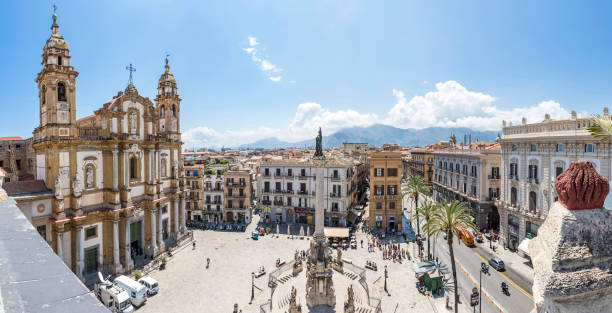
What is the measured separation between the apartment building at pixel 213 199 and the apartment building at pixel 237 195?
3.00 ft

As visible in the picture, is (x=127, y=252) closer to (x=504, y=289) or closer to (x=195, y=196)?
(x=195, y=196)

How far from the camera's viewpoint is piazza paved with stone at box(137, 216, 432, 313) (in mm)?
22688

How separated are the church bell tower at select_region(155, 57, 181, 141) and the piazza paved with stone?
1568 cm

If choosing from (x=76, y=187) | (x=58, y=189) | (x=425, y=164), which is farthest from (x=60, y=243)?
(x=425, y=164)

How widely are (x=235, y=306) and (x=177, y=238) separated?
18.4m

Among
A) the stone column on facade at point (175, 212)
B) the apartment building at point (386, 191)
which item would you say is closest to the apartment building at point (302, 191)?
the apartment building at point (386, 191)

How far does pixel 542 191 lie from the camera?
28422mm

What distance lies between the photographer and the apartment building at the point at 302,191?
4509cm

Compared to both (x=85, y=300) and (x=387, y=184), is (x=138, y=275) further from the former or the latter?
(x=387, y=184)

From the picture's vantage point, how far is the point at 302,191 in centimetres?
4625

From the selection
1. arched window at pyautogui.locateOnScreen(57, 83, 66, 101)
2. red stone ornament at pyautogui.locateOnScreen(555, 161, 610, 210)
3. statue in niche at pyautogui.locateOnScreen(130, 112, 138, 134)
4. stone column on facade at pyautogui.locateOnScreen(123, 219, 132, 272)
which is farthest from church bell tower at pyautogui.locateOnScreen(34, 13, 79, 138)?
red stone ornament at pyautogui.locateOnScreen(555, 161, 610, 210)

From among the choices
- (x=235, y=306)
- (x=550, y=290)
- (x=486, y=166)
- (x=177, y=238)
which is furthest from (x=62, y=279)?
(x=486, y=166)

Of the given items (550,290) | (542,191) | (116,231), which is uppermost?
(550,290)

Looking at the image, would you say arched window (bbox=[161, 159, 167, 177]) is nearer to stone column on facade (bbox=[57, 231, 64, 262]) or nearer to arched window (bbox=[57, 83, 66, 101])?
arched window (bbox=[57, 83, 66, 101])
